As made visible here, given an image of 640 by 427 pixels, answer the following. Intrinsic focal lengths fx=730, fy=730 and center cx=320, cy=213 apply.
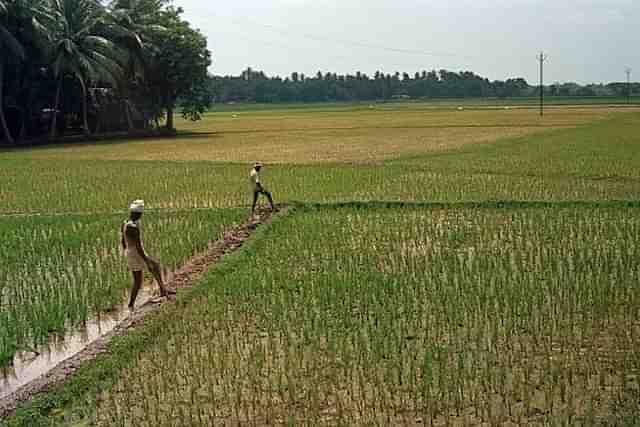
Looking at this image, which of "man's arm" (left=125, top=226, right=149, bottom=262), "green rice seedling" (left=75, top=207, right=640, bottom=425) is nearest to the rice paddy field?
"green rice seedling" (left=75, top=207, right=640, bottom=425)

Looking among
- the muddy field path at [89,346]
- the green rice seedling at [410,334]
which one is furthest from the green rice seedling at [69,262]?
the green rice seedling at [410,334]

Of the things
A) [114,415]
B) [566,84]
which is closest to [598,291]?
[114,415]

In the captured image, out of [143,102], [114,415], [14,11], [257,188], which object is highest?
[14,11]

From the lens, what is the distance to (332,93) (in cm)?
11975

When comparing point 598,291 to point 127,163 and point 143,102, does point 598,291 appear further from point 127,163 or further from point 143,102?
point 143,102

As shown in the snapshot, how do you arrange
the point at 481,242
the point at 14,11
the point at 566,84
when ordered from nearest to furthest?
the point at 481,242 < the point at 14,11 < the point at 566,84

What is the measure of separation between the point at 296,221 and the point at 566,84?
126938 millimetres

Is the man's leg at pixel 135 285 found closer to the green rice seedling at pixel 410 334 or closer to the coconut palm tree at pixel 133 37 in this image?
the green rice seedling at pixel 410 334

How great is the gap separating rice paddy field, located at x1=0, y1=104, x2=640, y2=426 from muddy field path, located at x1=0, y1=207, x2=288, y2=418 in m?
0.15

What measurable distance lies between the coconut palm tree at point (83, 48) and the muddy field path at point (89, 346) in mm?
25940

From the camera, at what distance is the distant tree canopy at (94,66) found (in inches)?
1265

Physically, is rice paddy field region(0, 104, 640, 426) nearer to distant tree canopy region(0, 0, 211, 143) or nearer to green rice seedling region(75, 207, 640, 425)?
green rice seedling region(75, 207, 640, 425)

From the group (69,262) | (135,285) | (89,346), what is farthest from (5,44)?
(89,346)

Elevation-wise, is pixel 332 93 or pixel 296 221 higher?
pixel 332 93
